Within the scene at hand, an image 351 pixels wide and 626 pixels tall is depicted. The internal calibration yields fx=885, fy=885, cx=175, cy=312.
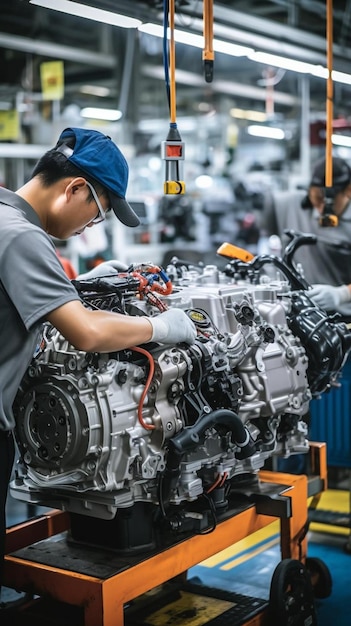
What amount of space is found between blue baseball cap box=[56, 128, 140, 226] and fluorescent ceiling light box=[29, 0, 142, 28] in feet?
3.96

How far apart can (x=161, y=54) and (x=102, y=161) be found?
443 inches

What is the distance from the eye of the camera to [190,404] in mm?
3080

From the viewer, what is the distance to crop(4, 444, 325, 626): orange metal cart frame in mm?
2811

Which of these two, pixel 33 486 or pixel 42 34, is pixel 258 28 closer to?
pixel 33 486

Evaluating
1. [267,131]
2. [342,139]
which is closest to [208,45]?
[342,139]

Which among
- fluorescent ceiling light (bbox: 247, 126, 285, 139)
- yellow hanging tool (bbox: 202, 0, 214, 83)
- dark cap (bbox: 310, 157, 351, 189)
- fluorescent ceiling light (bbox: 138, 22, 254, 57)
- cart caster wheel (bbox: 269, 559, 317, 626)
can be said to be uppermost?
fluorescent ceiling light (bbox: 247, 126, 285, 139)

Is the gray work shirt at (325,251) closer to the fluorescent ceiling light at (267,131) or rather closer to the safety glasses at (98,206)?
the safety glasses at (98,206)

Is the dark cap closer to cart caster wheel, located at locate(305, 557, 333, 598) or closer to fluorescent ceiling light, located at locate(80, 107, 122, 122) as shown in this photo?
cart caster wheel, located at locate(305, 557, 333, 598)

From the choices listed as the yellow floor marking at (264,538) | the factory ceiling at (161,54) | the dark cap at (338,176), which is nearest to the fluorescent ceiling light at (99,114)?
the factory ceiling at (161,54)

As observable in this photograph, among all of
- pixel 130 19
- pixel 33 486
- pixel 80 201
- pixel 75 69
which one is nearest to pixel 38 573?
pixel 33 486

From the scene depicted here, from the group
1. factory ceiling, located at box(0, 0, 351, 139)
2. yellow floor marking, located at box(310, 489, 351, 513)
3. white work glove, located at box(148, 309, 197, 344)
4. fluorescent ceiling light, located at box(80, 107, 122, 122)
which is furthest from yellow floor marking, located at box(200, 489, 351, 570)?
fluorescent ceiling light, located at box(80, 107, 122, 122)

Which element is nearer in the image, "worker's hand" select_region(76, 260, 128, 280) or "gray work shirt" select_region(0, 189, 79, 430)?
"gray work shirt" select_region(0, 189, 79, 430)

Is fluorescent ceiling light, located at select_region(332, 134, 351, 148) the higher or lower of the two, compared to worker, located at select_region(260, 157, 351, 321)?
higher

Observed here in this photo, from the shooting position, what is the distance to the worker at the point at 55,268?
2512mm
